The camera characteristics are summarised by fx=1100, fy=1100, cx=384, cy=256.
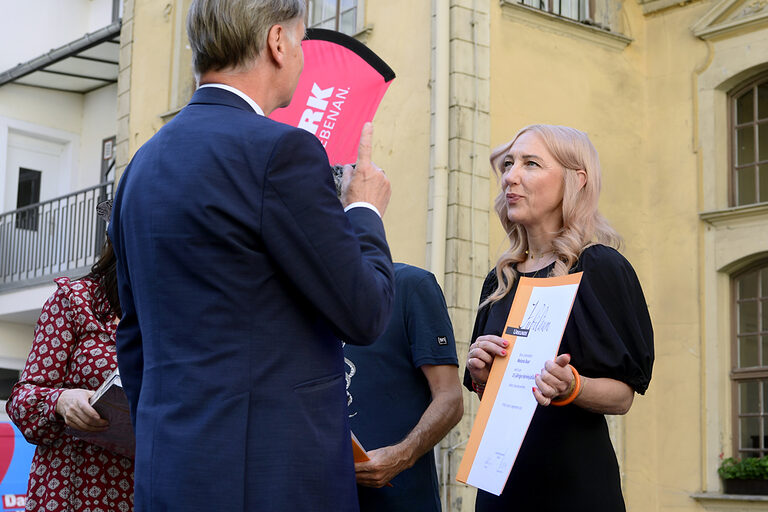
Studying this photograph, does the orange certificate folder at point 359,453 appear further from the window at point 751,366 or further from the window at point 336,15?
the window at point 336,15

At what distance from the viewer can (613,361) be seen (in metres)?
3.01

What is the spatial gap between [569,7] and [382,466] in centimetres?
1052

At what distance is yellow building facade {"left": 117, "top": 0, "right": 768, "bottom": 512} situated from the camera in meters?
11.4

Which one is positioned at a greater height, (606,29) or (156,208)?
(606,29)

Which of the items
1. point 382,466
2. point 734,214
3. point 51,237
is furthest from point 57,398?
point 51,237

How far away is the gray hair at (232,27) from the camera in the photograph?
2.37 meters

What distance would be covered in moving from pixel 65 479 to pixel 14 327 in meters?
17.0

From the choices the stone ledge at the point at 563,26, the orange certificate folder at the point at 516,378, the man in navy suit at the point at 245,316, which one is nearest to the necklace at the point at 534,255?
the orange certificate folder at the point at 516,378

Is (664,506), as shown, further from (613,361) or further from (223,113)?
(223,113)

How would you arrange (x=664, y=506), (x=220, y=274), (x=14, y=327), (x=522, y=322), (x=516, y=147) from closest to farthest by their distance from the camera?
(x=220, y=274)
(x=522, y=322)
(x=516, y=147)
(x=664, y=506)
(x=14, y=327)

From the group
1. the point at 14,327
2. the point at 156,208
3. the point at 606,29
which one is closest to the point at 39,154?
the point at 14,327

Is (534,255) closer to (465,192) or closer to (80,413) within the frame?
(80,413)

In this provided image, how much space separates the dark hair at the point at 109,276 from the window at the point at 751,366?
9541 mm

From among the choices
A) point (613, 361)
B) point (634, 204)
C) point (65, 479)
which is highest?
point (634, 204)
